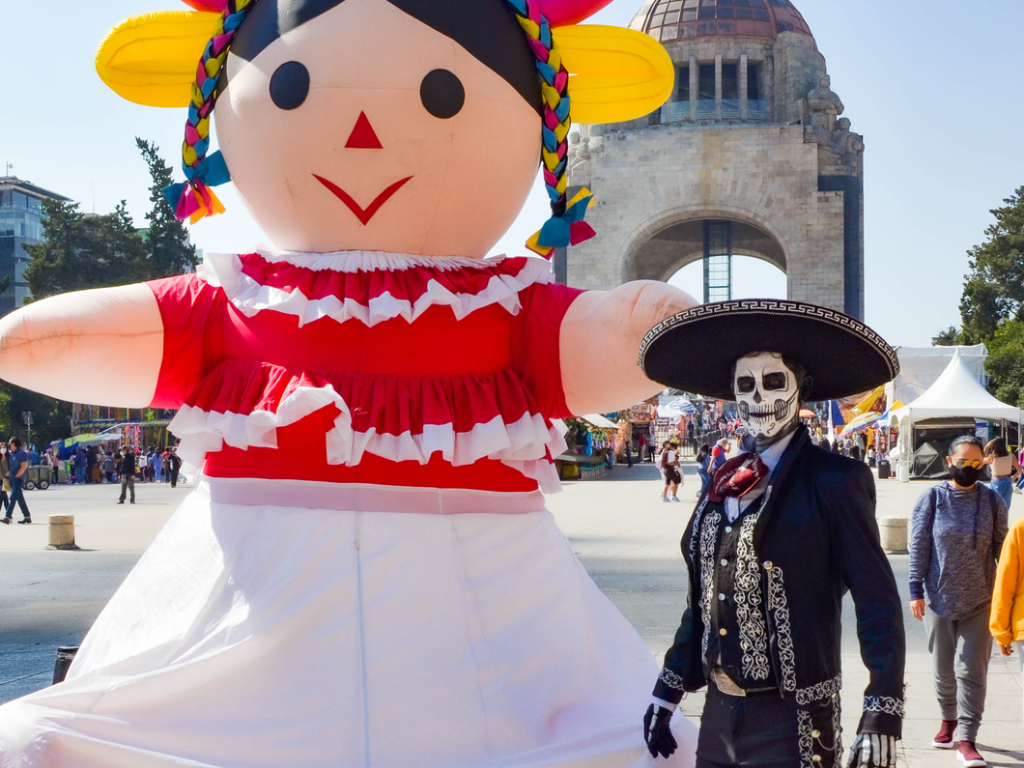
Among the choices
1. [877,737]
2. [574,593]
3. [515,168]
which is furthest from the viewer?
[515,168]

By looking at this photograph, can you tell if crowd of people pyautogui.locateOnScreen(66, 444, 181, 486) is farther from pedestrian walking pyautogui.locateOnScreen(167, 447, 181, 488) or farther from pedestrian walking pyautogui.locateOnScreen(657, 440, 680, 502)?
pedestrian walking pyautogui.locateOnScreen(657, 440, 680, 502)

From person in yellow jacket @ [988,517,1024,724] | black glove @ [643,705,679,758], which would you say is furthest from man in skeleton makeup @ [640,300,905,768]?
person in yellow jacket @ [988,517,1024,724]

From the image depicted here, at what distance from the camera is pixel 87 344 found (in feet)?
11.3

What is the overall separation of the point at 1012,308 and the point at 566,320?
172ft

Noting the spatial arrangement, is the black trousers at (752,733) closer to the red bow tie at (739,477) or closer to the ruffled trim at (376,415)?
the red bow tie at (739,477)

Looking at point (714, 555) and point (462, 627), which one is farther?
point (462, 627)

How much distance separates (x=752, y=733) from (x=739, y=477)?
1.96 ft

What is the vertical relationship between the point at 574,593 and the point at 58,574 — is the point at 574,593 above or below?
→ above

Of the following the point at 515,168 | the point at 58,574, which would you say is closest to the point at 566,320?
the point at 515,168

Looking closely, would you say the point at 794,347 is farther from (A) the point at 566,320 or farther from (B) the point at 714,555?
(A) the point at 566,320

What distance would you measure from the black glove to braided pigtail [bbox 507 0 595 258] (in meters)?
1.55

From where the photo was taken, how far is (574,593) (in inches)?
138

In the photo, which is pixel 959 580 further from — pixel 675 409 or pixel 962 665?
pixel 675 409

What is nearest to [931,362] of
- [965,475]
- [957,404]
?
[957,404]
